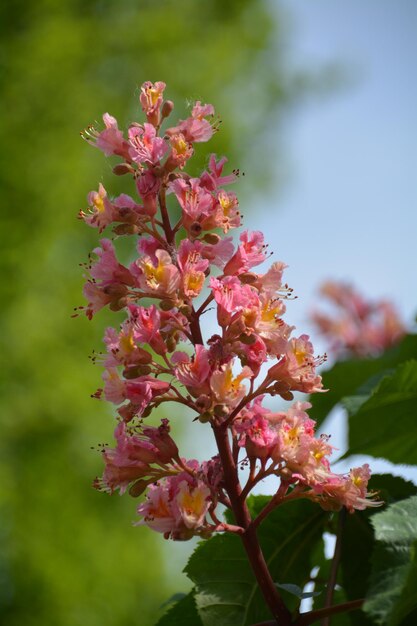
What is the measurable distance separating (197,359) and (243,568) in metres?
0.24

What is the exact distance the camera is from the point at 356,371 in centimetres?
131

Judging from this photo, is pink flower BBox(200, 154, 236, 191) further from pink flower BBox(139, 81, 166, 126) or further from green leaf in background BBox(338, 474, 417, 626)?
green leaf in background BBox(338, 474, 417, 626)

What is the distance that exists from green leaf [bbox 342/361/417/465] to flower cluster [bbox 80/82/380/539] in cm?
23

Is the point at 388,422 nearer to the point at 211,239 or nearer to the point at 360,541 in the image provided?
the point at 360,541

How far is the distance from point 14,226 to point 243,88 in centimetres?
243

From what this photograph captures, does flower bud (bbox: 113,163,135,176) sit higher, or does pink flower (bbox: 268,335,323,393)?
flower bud (bbox: 113,163,135,176)

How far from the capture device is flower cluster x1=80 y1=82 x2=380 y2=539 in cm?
65

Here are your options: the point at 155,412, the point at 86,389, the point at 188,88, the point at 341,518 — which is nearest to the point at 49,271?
the point at 86,389

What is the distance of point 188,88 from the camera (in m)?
6.89

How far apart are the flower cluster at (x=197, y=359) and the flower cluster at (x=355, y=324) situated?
159cm

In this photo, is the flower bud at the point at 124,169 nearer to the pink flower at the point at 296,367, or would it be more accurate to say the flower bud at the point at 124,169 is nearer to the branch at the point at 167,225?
the branch at the point at 167,225

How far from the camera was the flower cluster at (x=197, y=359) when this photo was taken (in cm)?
65

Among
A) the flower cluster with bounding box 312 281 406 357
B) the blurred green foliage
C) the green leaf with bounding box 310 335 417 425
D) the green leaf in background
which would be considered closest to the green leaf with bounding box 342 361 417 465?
the green leaf in background

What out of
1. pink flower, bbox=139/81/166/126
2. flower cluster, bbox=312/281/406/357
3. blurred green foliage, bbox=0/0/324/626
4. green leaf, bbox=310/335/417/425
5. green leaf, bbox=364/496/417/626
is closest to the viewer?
green leaf, bbox=364/496/417/626
